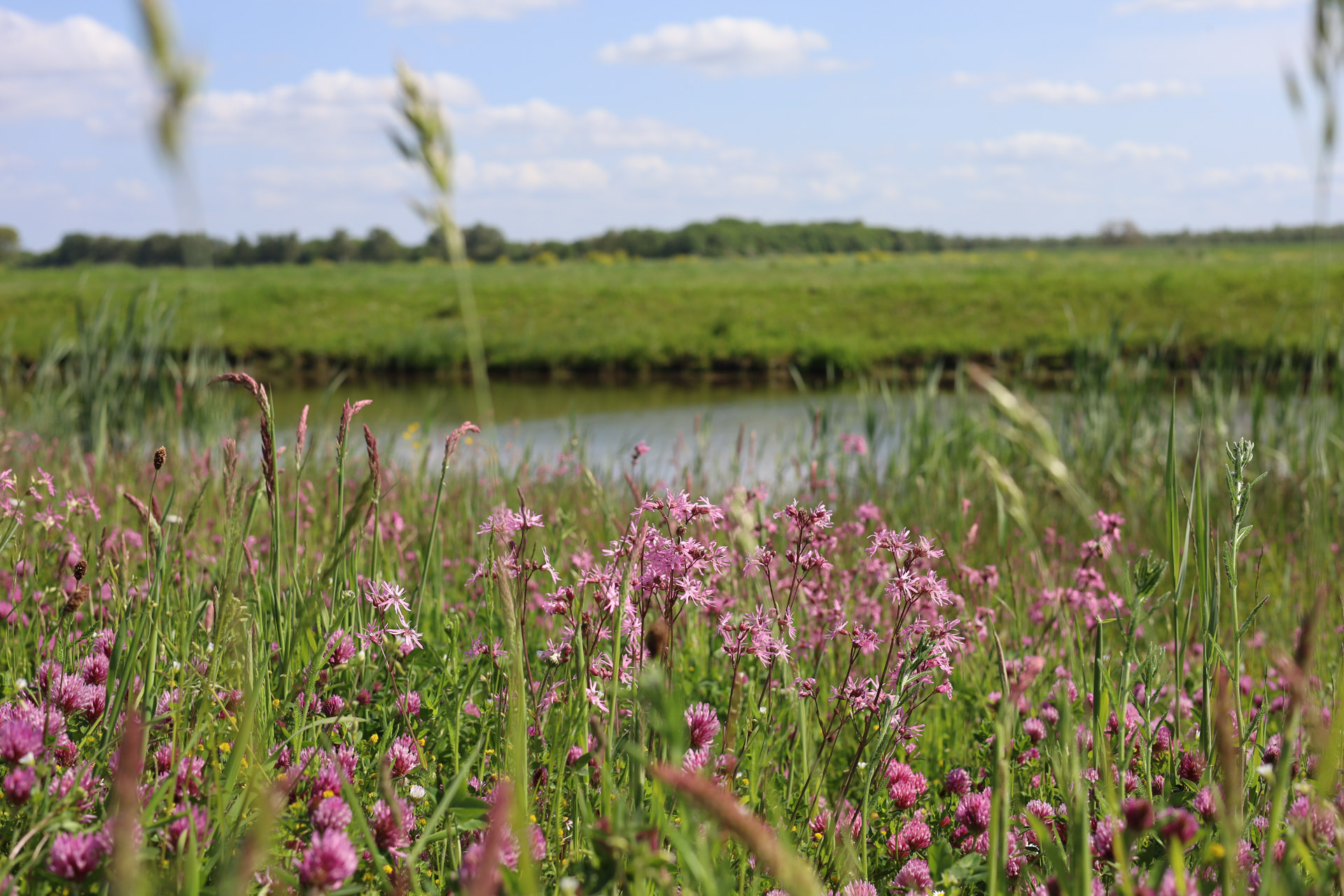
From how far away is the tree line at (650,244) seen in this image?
62.6 m

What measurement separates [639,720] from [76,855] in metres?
0.78

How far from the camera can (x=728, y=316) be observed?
24.9 m

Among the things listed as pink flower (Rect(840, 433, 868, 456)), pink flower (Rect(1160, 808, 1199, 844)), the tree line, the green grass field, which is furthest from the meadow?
the tree line

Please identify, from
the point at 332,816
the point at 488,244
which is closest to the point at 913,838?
the point at 332,816

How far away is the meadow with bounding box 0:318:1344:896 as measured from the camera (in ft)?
3.66

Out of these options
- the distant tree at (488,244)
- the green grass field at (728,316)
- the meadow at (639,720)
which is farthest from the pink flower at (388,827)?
the distant tree at (488,244)

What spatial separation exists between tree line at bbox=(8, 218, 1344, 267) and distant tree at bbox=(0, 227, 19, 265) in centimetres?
11

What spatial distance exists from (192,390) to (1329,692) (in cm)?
675

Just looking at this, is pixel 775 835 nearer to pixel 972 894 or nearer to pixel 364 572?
pixel 972 894

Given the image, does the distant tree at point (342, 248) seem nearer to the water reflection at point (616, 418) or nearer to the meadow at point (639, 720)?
the water reflection at point (616, 418)

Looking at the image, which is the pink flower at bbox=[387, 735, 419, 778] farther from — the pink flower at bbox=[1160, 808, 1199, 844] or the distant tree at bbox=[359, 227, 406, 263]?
the distant tree at bbox=[359, 227, 406, 263]

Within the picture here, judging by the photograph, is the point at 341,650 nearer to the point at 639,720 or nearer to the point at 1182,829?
the point at 639,720

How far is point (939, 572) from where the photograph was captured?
3.50 meters

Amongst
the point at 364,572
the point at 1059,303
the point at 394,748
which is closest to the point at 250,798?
the point at 394,748
